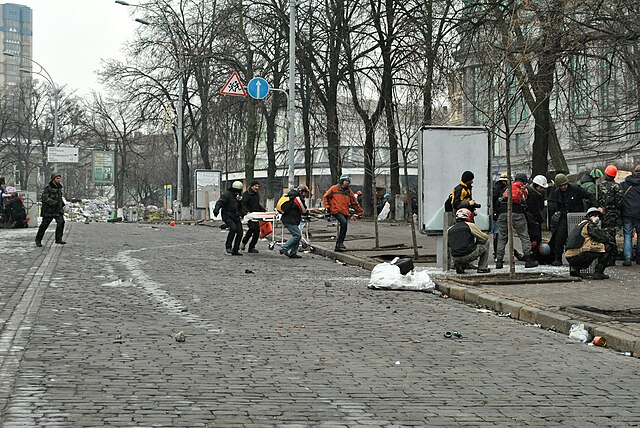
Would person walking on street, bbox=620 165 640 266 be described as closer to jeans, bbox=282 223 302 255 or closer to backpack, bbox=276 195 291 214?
jeans, bbox=282 223 302 255

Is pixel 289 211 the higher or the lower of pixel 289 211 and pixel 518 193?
the lower

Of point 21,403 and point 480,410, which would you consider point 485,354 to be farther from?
point 21,403

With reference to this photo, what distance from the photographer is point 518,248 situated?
21984mm

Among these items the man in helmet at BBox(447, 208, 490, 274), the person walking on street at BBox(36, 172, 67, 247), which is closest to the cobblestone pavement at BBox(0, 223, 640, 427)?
the man in helmet at BBox(447, 208, 490, 274)

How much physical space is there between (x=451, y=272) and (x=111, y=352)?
909 cm

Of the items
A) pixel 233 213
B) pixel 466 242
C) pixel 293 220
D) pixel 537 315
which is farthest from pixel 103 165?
pixel 537 315

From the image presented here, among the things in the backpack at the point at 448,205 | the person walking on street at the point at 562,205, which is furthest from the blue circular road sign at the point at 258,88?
the person walking on street at the point at 562,205

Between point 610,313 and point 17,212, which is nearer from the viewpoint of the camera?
point 610,313

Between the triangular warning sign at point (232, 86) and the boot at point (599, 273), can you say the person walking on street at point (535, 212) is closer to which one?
the boot at point (599, 273)

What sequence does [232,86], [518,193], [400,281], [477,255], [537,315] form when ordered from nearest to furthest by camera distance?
[537,315] < [400,281] < [477,255] < [518,193] < [232,86]

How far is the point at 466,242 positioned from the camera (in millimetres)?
15539

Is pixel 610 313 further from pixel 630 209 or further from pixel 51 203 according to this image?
pixel 51 203

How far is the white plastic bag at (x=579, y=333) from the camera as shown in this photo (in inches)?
385

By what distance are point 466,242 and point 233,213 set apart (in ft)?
26.1
